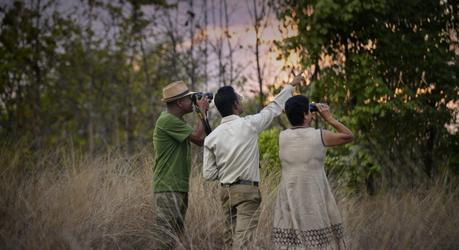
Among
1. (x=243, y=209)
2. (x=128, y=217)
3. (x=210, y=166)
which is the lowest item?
(x=128, y=217)

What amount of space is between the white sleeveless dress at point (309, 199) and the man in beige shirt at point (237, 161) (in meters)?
0.33

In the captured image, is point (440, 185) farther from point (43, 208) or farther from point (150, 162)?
point (43, 208)

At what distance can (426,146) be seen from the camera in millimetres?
10742

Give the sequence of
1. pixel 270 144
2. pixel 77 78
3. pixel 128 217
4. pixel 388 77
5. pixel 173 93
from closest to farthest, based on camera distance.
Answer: pixel 173 93, pixel 128 217, pixel 388 77, pixel 270 144, pixel 77 78

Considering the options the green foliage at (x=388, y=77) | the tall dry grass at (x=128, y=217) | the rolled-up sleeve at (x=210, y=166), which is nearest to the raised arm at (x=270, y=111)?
the rolled-up sleeve at (x=210, y=166)

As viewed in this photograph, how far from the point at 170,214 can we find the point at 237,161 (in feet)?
3.64

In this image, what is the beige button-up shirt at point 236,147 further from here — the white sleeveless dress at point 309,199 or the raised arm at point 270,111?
the white sleeveless dress at point 309,199

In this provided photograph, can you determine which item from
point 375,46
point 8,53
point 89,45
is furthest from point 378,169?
point 89,45

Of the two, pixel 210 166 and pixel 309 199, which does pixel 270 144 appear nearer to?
pixel 210 166

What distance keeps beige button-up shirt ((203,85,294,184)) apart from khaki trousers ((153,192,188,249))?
2.34 feet

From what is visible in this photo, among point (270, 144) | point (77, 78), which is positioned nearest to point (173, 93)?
point (270, 144)

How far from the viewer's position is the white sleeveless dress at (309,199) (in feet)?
17.3

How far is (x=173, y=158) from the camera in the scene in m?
6.20

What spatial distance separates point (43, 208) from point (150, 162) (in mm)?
1921
